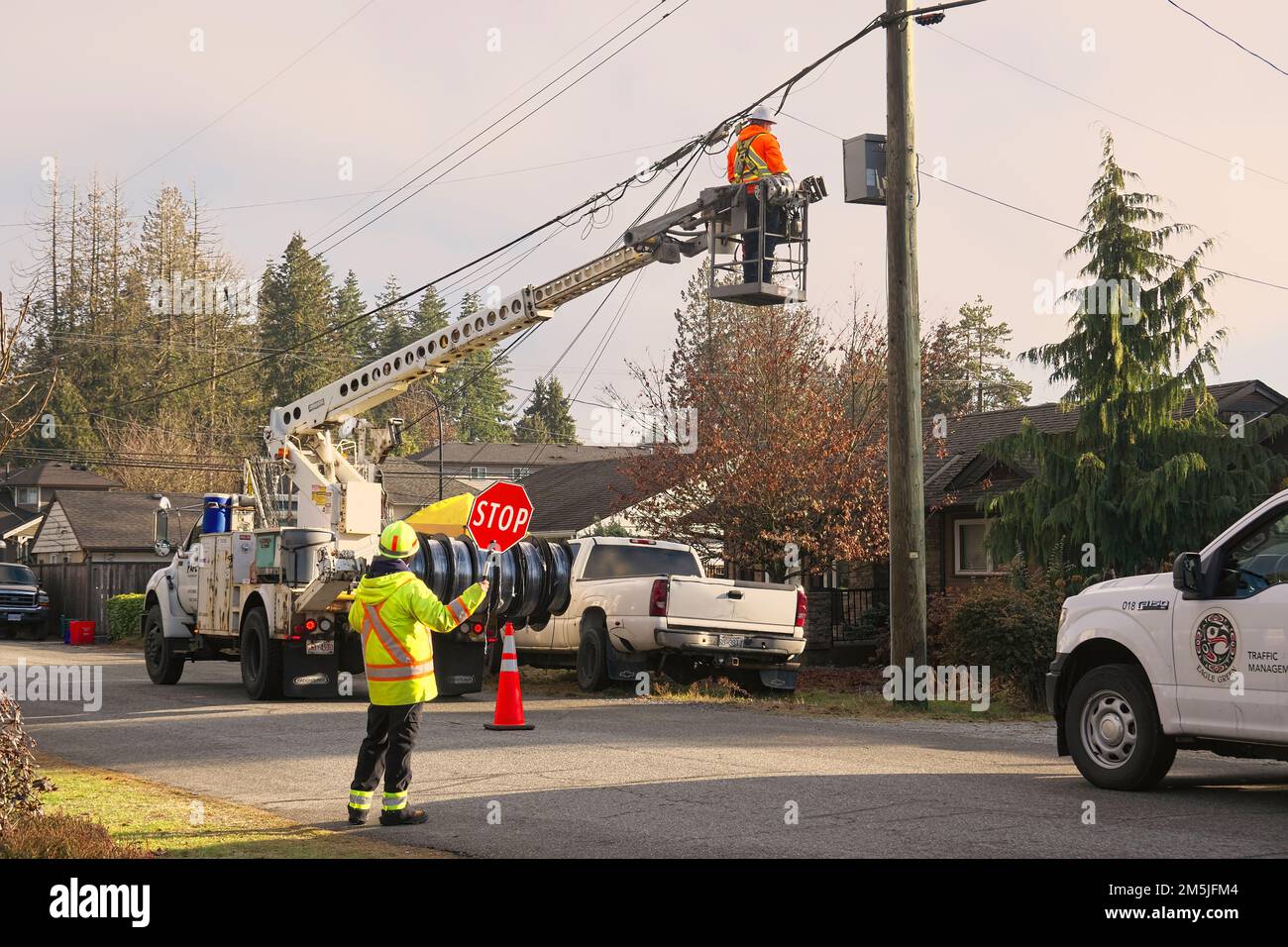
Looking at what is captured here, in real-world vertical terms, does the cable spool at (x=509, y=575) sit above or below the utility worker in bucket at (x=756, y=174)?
below

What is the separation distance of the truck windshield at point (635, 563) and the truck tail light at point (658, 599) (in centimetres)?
129

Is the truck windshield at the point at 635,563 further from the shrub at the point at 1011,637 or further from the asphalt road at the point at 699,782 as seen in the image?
the shrub at the point at 1011,637

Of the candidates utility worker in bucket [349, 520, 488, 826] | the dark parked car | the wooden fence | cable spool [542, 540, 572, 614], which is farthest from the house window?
the dark parked car

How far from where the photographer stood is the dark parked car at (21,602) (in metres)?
40.9

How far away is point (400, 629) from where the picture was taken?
9.04m

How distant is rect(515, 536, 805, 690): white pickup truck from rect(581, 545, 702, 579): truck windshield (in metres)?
0.01

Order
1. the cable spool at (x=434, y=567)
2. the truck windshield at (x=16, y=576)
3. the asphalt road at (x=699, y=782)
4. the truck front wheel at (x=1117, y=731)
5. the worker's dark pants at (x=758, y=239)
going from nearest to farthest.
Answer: the asphalt road at (x=699, y=782) < the truck front wheel at (x=1117, y=731) < the worker's dark pants at (x=758, y=239) < the cable spool at (x=434, y=567) < the truck windshield at (x=16, y=576)

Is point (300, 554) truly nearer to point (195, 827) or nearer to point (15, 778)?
point (195, 827)

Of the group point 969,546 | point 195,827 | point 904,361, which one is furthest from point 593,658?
point 969,546

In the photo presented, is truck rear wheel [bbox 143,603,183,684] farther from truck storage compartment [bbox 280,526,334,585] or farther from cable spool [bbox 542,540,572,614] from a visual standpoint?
cable spool [bbox 542,540,572,614]

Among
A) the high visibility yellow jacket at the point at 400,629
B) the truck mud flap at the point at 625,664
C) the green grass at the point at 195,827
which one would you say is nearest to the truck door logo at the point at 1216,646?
the high visibility yellow jacket at the point at 400,629

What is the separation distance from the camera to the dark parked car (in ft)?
134
